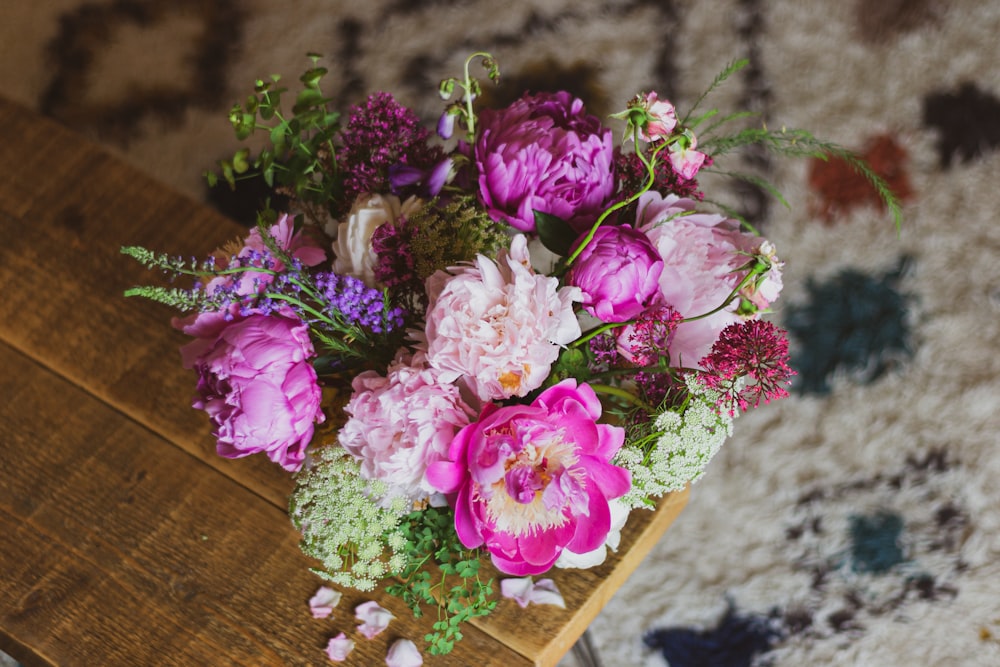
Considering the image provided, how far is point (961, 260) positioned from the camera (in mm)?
1271

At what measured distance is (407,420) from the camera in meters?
0.56

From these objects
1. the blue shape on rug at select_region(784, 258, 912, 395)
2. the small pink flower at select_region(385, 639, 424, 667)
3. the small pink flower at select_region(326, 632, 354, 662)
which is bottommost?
the small pink flower at select_region(326, 632, 354, 662)

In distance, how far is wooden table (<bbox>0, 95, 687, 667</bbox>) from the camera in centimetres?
76

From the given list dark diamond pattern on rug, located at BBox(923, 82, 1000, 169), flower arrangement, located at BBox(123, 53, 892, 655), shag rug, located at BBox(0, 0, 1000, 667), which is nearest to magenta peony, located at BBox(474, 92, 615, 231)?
flower arrangement, located at BBox(123, 53, 892, 655)

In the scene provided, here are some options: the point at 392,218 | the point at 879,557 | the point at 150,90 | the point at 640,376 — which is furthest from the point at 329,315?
the point at 150,90

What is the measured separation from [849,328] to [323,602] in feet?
2.87

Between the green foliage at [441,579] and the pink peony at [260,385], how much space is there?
0.15 meters

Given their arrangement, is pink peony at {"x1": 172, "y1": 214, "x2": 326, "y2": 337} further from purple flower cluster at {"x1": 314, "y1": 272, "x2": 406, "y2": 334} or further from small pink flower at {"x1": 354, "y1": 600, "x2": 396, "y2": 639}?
small pink flower at {"x1": 354, "y1": 600, "x2": 396, "y2": 639}

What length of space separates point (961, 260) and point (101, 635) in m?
1.25

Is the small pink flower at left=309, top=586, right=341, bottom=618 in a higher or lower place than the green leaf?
lower

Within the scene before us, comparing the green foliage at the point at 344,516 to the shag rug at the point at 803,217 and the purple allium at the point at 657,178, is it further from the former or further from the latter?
the shag rug at the point at 803,217

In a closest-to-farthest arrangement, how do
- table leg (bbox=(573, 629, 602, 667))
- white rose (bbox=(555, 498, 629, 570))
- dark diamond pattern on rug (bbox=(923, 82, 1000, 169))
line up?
white rose (bbox=(555, 498, 629, 570)), table leg (bbox=(573, 629, 602, 667)), dark diamond pattern on rug (bbox=(923, 82, 1000, 169))

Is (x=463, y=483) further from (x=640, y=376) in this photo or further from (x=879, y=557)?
(x=879, y=557)

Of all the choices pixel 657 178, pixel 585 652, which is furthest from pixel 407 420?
pixel 585 652
